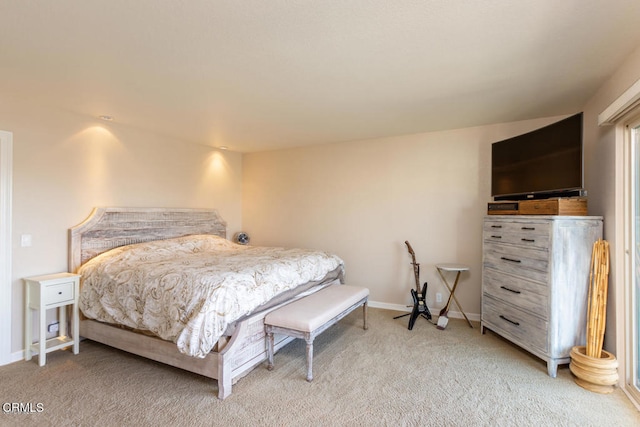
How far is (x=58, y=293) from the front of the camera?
114 inches

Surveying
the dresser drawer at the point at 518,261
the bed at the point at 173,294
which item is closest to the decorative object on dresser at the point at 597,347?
the dresser drawer at the point at 518,261

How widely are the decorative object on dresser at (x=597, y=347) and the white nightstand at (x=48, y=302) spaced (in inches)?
169

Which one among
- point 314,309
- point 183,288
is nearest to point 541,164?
point 314,309

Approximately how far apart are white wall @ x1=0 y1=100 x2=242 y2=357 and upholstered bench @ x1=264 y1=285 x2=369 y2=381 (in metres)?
2.30

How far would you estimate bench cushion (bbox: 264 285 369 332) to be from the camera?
257 centimetres

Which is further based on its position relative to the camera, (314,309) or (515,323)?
(515,323)

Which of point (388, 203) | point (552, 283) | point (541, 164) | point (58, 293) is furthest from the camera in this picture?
point (388, 203)

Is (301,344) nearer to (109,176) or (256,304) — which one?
(256,304)

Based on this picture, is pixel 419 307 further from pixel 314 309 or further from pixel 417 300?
pixel 314 309

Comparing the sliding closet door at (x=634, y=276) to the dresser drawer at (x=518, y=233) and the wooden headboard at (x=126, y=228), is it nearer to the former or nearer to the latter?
the dresser drawer at (x=518, y=233)

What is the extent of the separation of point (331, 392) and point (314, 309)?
2.17 feet

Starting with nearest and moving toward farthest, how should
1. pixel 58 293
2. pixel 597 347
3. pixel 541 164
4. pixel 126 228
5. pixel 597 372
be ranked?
1. pixel 597 372
2. pixel 597 347
3. pixel 58 293
4. pixel 541 164
5. pixel 126 228

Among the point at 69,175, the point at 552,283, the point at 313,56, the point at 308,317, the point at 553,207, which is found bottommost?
the point at 308,317

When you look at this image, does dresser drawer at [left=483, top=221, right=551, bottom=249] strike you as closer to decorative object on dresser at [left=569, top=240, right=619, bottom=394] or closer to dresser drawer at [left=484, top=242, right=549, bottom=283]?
dresser drawer at [left=484, top=242, right=549, bottom=283]
